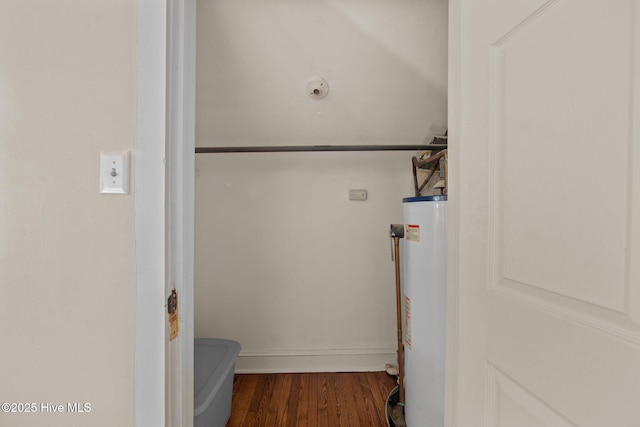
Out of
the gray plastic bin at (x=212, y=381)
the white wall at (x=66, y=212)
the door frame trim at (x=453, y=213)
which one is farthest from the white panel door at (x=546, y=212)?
the gray plastic bin at (x=212, y=381)

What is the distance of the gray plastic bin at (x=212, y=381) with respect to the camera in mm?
1187

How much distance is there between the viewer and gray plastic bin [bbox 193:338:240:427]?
1.19 m

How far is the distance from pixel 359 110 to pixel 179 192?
1.56m

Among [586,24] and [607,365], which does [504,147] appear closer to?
[586,24]

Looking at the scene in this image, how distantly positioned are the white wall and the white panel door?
828 millimetres

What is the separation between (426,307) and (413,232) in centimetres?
34

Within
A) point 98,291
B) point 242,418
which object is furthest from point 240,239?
point 98,291

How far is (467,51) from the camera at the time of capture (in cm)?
71

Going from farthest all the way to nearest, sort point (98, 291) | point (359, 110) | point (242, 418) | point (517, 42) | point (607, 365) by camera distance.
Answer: point (359, 110) < point (242, 418) < point (98, 291) < point (517, 42) < point (607, 365)

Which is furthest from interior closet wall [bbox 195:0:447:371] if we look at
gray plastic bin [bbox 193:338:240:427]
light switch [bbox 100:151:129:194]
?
light switch [bbox 100:151:129:194]

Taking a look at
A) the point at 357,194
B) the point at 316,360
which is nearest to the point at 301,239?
the point at 357,194

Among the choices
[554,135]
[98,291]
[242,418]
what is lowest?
[242,418]

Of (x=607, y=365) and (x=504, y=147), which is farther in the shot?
(x=504, y=147)

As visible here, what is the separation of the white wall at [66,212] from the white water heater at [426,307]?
1.10 metres
